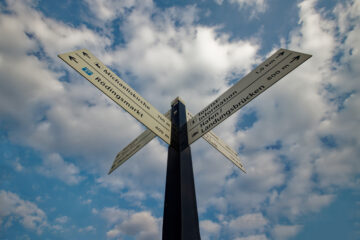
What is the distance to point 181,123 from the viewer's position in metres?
3.50

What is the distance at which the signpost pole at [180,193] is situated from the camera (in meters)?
2.15

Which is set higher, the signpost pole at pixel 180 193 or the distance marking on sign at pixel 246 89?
the distance marking on sign at pixel 246 89

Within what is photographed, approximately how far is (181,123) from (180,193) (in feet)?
4.78

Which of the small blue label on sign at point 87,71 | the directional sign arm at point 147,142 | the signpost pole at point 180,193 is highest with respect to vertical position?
the small blue label on sign at point 87,71

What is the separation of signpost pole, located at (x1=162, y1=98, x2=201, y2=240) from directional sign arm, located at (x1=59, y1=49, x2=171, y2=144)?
263 mm

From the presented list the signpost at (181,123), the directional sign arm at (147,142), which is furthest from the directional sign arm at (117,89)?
the directional sign arm at (147,142)

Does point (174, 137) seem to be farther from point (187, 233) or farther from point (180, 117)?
point (187, 233)

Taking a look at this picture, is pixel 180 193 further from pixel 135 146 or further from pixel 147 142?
pixel 135 146

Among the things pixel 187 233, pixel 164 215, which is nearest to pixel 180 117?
pixel 164 215

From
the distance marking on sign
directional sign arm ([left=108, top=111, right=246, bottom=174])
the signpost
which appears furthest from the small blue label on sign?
the distance marking on sign

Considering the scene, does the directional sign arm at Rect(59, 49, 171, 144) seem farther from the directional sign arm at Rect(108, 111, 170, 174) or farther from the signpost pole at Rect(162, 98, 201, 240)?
the directional sign arm at Rect(108, 111, 170, 174)

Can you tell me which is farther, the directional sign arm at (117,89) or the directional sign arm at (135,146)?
the directional sign arm at (135,146)

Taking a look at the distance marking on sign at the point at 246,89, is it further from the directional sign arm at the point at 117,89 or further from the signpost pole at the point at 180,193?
the directional sign arm at the point at 117,89

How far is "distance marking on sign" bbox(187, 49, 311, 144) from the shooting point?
8.24ft
